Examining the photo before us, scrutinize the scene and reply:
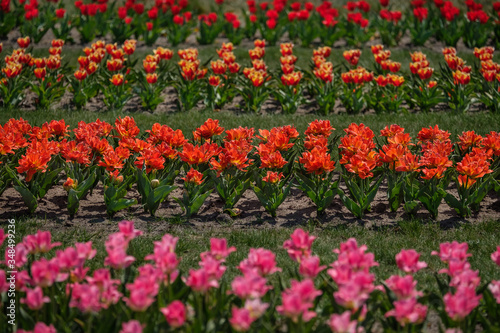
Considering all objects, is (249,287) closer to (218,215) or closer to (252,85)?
(218,215)

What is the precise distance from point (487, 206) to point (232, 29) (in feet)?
21.3

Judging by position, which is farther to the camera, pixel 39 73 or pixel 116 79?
pixel 39 73

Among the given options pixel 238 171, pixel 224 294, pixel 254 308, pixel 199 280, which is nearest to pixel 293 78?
pixel 238 171

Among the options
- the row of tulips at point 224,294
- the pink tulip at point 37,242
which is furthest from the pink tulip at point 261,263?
the pink tulip at point 37,242

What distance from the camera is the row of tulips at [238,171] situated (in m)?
4.11

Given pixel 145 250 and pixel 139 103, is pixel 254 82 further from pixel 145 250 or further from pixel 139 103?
pixel 145 250

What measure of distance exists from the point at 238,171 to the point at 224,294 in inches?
80.0

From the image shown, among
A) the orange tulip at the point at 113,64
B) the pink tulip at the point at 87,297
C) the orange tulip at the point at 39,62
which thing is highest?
the orange tulip at the point at 39,62

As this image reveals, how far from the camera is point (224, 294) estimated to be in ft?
8.60

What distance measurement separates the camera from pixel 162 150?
4340 mm

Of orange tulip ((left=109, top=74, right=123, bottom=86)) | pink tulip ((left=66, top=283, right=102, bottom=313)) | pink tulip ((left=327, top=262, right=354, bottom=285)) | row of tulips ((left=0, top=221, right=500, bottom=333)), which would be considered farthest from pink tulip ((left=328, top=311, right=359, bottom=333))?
orange tulip ((left=109, top=74, right=123, bottom=86))

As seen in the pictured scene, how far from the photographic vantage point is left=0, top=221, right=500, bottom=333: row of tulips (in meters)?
2.17

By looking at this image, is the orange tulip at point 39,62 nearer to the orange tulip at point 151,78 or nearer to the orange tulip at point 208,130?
the orange tulip at point 151,78

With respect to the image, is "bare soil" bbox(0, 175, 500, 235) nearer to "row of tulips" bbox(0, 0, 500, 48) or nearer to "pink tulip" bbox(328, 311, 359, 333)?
"pink tulip" bbox(328, 311, 359, 333)
